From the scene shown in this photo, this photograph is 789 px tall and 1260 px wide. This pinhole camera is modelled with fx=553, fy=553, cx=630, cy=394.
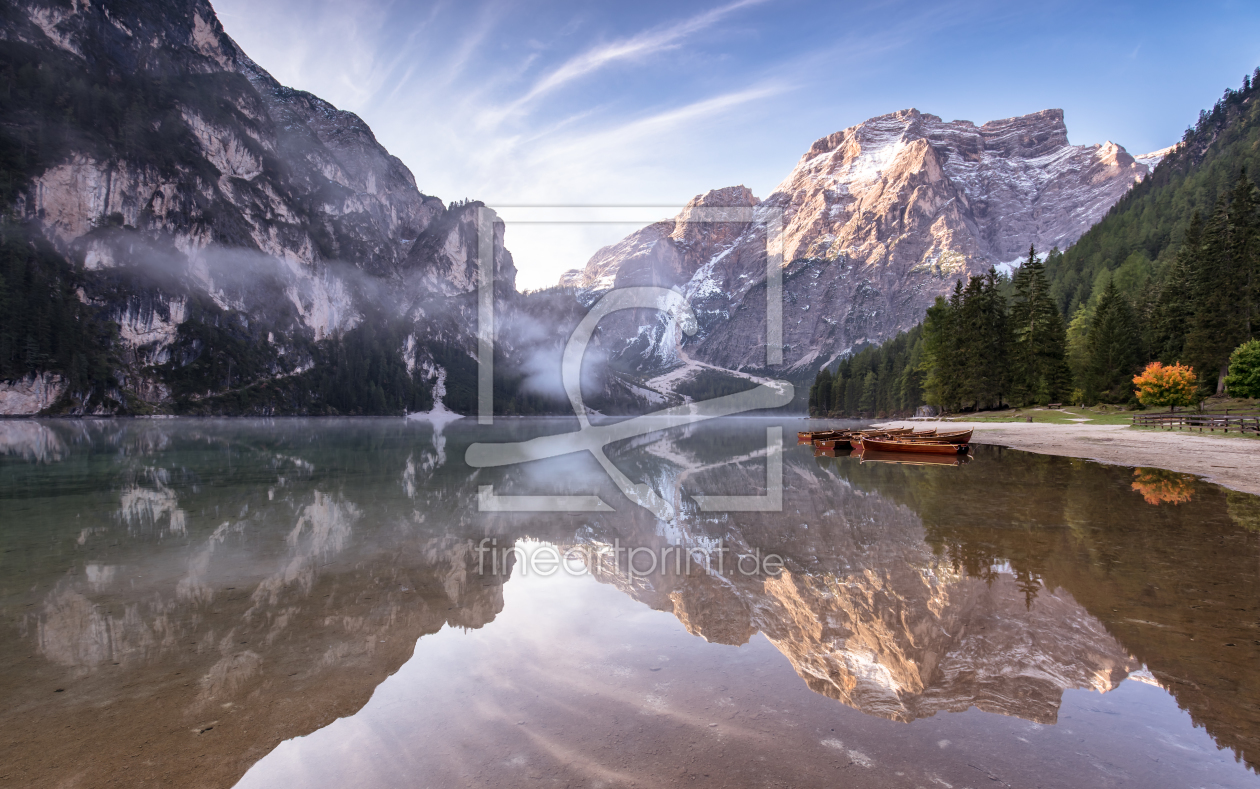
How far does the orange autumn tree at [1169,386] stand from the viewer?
49.6 m

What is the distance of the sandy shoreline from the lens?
23.1m

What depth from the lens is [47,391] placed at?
431 ft

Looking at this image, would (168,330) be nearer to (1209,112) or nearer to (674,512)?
(674,512)

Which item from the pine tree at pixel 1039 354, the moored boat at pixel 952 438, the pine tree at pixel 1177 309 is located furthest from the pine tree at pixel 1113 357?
the moored boat at pixel 952 438

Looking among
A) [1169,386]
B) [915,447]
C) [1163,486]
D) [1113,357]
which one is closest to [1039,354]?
[1113,357]

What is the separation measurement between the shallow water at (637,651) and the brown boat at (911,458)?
1569cm

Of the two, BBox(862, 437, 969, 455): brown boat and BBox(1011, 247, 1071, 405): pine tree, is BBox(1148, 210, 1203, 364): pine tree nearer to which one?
BBox(1011, 247, 1071, 405): pine tree

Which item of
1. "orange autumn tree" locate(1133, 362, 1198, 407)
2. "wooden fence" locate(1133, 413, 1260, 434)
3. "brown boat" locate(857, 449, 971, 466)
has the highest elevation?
"orange autumn tree" locate(1133, 362, 1198, 407)

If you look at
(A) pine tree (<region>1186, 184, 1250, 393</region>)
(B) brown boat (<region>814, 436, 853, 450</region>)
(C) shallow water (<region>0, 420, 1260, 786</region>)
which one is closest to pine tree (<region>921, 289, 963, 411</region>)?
(A) pine tree (<region>1186, 184, 1250, 393</region>)

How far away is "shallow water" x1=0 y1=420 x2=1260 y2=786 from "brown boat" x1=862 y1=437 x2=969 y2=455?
1678 cm

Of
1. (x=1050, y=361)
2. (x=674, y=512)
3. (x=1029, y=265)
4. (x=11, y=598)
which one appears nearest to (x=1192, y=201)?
(x=1029, y=265)

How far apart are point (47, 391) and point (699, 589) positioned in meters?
184

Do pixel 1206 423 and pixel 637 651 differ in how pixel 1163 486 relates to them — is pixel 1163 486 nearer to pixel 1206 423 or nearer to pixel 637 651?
pixel 637 651

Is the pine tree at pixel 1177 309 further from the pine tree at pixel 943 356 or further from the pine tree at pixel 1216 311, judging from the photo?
the pine tree at pixel 943 356
